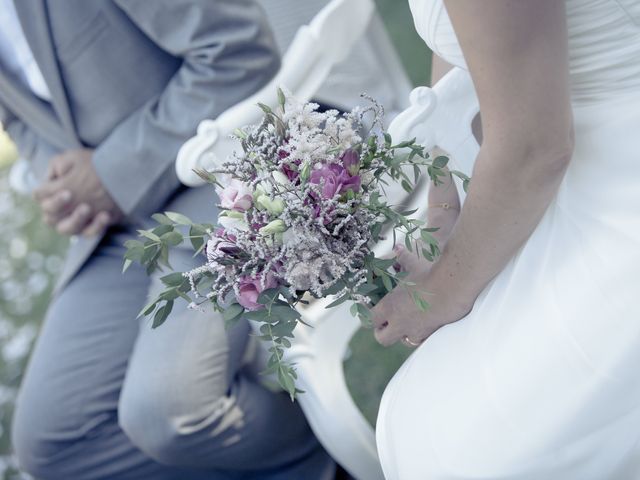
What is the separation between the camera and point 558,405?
1174 millimetres

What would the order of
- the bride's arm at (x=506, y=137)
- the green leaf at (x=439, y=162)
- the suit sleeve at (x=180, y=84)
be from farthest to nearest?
the suit sleeve at (x=180, y=84)
the green leaf at (x=439, y=162)
the bride's arm at (x=506, y=137)

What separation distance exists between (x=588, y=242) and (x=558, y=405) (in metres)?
0.23

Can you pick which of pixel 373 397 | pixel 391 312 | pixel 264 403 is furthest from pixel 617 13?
pixel 373 397

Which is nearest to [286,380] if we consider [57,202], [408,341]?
[408,341]

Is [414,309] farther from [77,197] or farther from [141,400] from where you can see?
[77,197]

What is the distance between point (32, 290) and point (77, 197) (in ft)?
5.30

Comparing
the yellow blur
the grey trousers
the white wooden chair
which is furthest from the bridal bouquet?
the yellow blur

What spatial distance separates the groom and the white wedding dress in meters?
0.68

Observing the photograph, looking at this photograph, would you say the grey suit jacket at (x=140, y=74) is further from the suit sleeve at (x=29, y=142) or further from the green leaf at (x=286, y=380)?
the green leaf at (x=286, y=380)

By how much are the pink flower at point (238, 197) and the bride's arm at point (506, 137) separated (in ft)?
1.06

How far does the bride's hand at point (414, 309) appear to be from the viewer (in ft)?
4.48

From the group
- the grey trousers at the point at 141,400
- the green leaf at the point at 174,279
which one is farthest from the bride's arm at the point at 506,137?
the grey trousers at the point at 141,400

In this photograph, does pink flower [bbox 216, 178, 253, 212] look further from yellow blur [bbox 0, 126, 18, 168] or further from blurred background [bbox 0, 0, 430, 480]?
yellow blur [bbox 0, 126, 18, 168]

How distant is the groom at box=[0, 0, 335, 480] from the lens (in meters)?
1.83
